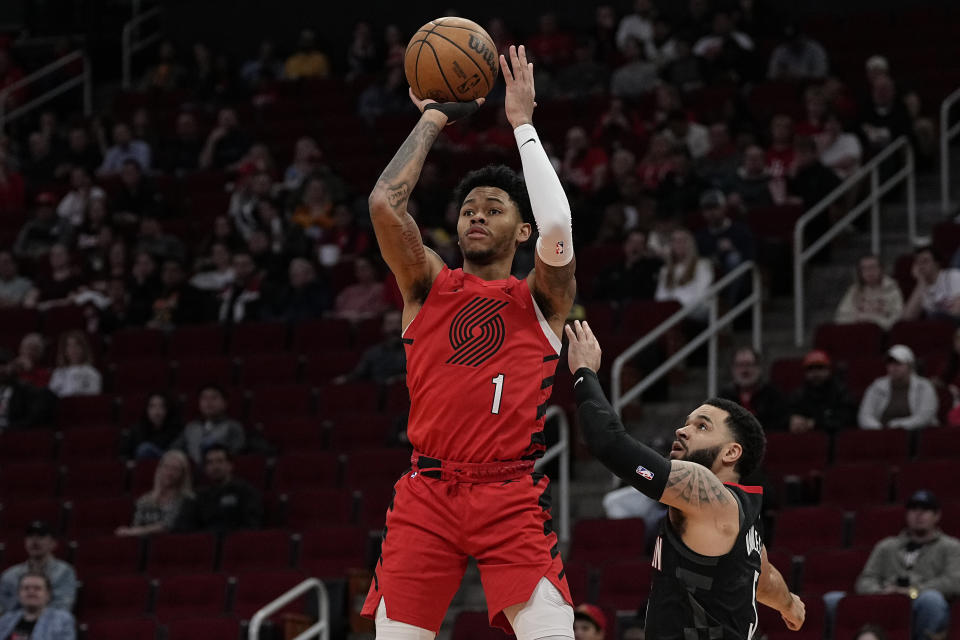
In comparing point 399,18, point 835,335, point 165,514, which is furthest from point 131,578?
point 399,18

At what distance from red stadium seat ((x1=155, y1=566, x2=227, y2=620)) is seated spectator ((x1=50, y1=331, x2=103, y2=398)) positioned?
3.37m

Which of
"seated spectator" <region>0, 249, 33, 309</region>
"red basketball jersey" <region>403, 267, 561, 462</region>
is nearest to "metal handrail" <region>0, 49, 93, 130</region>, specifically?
"seated spectator" <region>0, 249, 33, 309</region>

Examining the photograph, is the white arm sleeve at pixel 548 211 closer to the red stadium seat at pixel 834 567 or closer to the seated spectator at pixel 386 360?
the red stadium seat at pixel 834 567

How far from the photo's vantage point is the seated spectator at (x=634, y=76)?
16.7 meters

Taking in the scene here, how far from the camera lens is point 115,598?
11.4m

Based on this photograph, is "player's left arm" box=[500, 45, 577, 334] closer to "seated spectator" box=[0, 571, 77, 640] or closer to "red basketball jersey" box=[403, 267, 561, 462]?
"red basketball jersey" box=[403, 267, 561, 462]

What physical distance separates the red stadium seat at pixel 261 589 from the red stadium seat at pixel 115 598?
737 mm

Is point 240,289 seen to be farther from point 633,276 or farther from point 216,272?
point 633,276

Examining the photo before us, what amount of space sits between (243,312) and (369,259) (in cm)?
130

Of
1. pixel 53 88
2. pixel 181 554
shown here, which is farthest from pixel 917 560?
pixel 53 88

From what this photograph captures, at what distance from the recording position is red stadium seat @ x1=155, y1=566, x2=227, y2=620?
11164 millimetres

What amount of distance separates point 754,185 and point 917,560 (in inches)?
216

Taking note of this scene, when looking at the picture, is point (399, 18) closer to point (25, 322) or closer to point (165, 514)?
point (25, 322)

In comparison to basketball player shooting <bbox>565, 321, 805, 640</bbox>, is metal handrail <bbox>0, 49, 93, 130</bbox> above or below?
above
